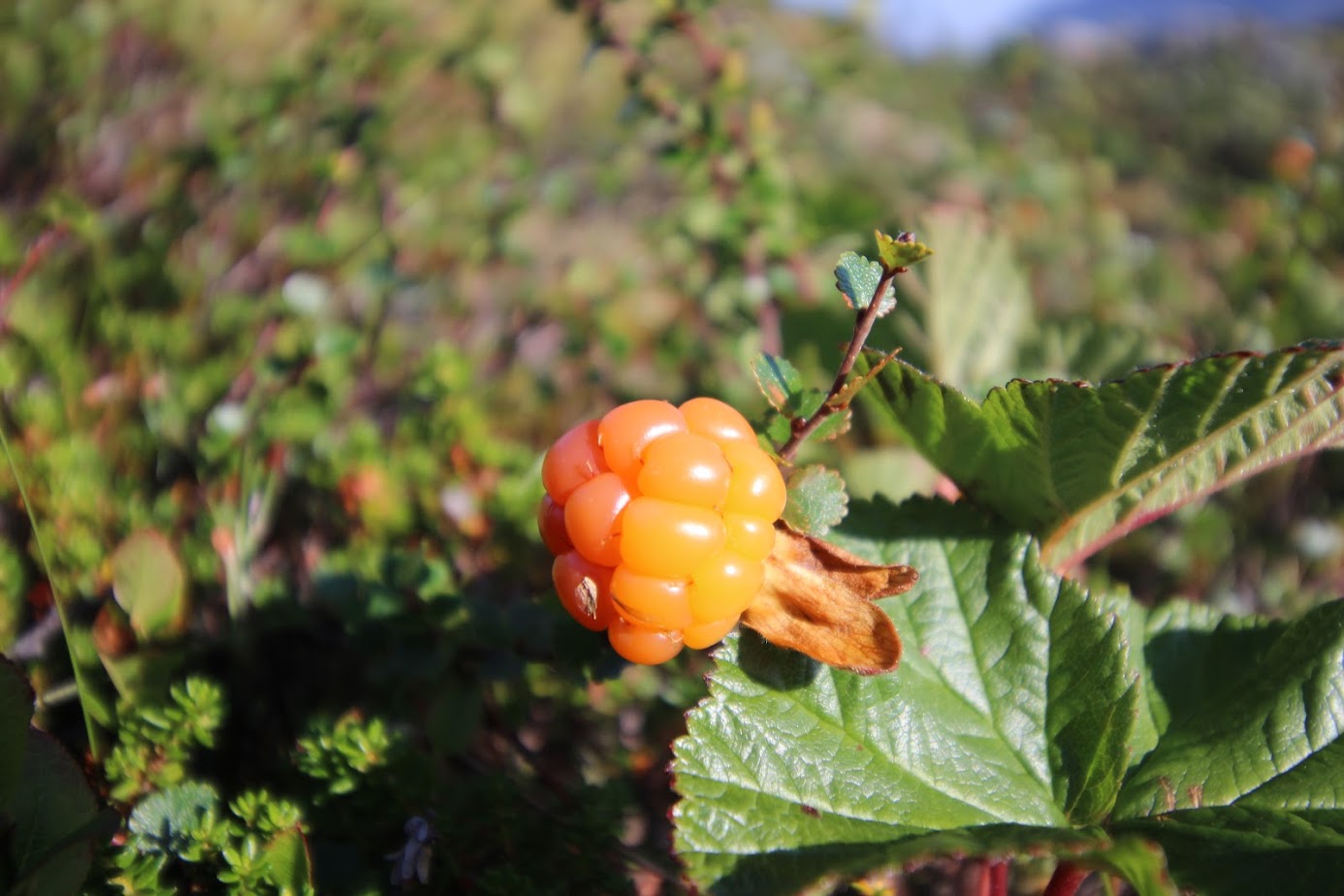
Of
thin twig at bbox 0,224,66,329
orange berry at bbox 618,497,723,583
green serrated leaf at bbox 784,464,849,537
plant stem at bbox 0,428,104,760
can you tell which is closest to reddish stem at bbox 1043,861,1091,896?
green serrated leaf at bbox 784,464,849,537

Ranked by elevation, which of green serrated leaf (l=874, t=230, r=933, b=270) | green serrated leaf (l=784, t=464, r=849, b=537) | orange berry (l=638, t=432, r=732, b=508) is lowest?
green serrated leaf (l=784, t=464, r=849, b=537)

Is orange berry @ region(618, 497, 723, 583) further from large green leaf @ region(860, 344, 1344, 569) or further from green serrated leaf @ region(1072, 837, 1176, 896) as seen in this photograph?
green serrated leaf @ region(1072, 837, 1176, 896)

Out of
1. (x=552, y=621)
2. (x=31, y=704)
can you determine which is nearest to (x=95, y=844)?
(x=31, y=704)

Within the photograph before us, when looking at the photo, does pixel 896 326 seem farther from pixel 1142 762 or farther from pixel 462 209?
pixel 462 209

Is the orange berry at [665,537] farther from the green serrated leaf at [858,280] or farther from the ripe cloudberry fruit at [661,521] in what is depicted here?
the green serrated leaf at [858,280]

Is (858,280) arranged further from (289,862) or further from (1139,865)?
(289,862)

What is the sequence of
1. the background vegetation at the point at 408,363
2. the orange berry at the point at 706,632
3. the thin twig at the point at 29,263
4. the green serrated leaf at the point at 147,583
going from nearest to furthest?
the orange berry at the point at 706,632
the background vegetation at the point at 408,363
the green serrated leaf at the point at 147,583
the thin twig at the point at 29,263

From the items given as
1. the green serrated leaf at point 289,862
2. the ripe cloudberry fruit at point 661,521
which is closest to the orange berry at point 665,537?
the ripe cloudberry fruit at point 661,521
